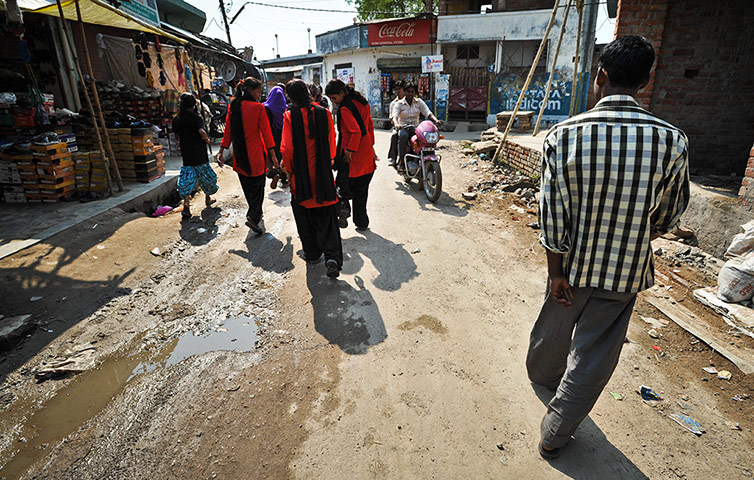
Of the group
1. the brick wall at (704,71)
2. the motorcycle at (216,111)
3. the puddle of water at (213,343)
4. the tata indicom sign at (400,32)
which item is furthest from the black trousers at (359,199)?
the tata indicom sign at (400,32)

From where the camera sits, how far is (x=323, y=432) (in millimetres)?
2277

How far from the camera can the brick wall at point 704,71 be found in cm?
552

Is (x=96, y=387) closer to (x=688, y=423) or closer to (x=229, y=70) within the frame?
(x=688, y=423)

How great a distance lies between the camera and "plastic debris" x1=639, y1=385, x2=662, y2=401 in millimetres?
2523

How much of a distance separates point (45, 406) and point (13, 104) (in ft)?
19.2

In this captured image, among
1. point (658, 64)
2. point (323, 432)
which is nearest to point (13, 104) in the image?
point (323, 432)

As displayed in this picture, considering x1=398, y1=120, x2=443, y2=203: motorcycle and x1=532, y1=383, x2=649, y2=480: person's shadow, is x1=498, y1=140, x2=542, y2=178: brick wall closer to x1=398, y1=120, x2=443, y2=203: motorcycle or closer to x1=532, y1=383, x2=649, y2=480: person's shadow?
x1=398, y1=120, x2=443, y2=203: motorcycle

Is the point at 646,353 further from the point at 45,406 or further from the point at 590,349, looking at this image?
the point at 45,406

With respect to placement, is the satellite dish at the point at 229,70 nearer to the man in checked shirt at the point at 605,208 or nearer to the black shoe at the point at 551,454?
the man in checked shirt at the point at 605,208

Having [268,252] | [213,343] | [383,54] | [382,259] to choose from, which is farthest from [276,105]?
[383,54]

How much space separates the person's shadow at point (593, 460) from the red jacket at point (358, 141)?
352cm

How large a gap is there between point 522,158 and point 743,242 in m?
4.49

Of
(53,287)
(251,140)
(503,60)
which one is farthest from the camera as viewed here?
(503,60)

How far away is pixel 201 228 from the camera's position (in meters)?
5.56
